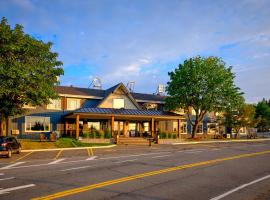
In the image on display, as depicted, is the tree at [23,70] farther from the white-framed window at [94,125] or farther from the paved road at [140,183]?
the white-framed window at [94,125]

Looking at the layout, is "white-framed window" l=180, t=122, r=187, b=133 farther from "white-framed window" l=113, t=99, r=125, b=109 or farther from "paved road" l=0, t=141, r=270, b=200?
"paved road" l=0, t=141, r=270, b=200

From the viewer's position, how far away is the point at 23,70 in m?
26.4

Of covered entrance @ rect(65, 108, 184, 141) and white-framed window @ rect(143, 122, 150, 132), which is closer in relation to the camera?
covered entrance @ rect(65, 108, 184, 141)

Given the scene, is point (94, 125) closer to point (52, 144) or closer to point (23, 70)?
point (52, 144)

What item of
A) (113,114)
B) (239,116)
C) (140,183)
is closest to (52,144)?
(113,114)

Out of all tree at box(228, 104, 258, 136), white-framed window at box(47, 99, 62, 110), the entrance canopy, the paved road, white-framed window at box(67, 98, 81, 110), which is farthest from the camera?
tree at box(228, 104, 258, 136)

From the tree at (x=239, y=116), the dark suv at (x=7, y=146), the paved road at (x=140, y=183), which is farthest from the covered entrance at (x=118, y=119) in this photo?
the paved road at (x=140, y=183)

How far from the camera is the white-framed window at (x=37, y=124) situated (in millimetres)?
40250

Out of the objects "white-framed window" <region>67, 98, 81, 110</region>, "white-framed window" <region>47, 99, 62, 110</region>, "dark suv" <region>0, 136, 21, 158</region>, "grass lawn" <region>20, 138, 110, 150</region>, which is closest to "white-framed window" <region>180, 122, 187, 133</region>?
"white-framed window" <region>67, 98, 81, 110</region>

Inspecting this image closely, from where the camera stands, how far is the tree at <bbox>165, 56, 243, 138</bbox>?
1919 inches

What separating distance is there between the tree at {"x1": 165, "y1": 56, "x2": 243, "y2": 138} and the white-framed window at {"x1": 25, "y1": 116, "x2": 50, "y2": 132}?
63.6ft

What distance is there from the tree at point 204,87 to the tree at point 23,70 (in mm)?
23950

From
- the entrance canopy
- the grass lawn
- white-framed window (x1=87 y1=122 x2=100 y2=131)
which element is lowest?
the grass lawn

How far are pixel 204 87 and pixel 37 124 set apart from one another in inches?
984
